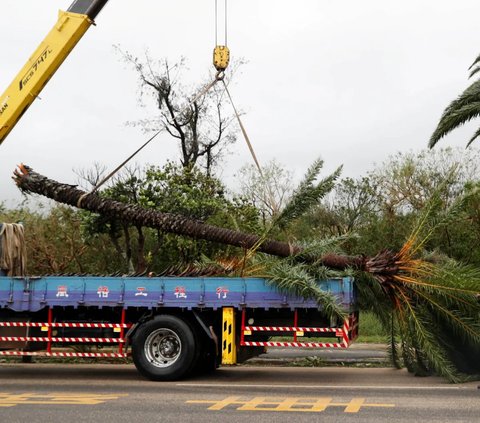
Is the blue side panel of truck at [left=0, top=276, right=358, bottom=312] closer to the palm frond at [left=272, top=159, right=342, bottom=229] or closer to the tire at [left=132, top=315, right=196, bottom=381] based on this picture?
the tire at [left=132, top=315, right=196, bottom=381]

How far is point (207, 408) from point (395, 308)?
4449 mm

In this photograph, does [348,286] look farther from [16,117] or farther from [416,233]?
[16,117]

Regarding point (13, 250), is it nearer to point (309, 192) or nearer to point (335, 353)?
point (309, 192)

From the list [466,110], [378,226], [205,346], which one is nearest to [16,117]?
[205,346]

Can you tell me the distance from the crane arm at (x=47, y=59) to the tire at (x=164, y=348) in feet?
16.7

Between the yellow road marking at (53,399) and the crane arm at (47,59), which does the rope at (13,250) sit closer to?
the crane arm at (47,59)

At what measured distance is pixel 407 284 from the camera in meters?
11.4

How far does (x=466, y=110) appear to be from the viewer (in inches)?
704

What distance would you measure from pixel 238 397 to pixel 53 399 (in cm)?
267

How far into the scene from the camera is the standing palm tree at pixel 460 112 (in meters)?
18.0

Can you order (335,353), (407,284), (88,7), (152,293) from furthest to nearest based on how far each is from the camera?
1. (335,353)
2. (88,7)
3. (152,293)
4. (407,284)

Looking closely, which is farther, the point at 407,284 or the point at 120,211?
the point at 120,211

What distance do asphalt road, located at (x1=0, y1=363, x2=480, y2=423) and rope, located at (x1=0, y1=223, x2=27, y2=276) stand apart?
6.68 feet

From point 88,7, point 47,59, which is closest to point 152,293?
point 47,59
